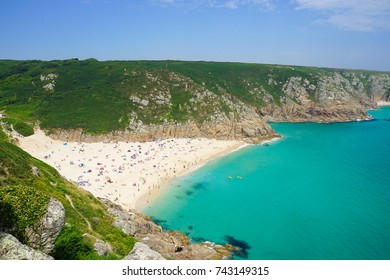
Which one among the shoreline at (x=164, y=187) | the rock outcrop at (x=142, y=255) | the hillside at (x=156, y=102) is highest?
the hillside at (x=156, y=102)

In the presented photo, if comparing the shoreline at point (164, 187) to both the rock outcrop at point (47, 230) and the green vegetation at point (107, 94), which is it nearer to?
the green vegetation at point (107, 94)

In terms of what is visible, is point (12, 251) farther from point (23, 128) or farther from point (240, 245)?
point (23, 128)

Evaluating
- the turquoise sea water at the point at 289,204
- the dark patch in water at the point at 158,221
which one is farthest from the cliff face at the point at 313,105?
the dark patch in water at the point at 158,221

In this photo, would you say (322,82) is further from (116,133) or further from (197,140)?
(116,133)

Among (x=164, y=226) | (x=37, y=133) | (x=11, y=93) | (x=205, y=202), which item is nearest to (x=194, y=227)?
(x=164, y=226)

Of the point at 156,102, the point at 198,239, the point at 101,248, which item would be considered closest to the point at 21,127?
the point at 156,102

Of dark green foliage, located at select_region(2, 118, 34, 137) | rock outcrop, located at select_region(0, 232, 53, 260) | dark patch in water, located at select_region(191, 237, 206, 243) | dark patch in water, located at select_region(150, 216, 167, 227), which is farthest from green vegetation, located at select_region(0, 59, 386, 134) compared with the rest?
rock outcrop, located at select_region(0, 232, 53, 260)

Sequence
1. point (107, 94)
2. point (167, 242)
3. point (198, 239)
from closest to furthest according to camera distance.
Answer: point (167, 242)
point (198, 239)
point (107, 94)
